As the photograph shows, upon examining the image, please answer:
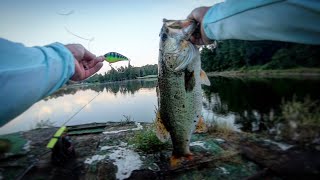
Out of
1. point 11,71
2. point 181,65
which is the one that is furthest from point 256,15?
point 181,65

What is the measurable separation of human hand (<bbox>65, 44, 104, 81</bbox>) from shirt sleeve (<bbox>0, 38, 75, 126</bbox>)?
1.22 feet

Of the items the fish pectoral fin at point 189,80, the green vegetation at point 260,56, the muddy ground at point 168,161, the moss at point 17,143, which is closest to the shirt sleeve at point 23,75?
the fish pectoral fin at point 189,80

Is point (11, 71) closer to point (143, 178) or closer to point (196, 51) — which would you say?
point (196, 51)

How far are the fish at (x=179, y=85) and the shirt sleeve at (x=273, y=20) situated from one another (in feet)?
3.08

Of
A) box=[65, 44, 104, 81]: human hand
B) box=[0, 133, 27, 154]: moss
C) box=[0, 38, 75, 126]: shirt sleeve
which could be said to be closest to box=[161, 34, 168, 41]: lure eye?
box=[65, 44, 104, 81]: human hand

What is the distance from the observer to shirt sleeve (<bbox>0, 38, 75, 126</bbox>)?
1.03 meters

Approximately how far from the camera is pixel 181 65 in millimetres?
3146

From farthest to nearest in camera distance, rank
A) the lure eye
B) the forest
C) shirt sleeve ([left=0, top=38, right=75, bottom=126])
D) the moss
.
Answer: the forest < the moss < the lure eye < shirt sleeve ([left=0, top=38, right=75, bottom=126])

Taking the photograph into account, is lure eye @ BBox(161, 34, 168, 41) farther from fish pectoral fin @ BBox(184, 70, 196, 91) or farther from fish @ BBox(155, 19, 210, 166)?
fish pectoral fin @ BBox(184, 70, 196, 91)

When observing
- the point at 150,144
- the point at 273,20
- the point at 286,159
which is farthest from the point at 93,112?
the point at 273,20

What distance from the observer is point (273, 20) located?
47.6 inches

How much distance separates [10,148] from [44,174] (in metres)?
2.92

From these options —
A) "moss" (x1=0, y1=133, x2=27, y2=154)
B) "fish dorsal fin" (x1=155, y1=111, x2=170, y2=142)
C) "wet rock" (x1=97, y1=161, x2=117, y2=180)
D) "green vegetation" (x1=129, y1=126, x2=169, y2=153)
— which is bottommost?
"moss" (x1=0, y1=133, x2=27, y2=154)

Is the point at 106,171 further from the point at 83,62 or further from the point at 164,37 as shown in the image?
the point at 83,62
